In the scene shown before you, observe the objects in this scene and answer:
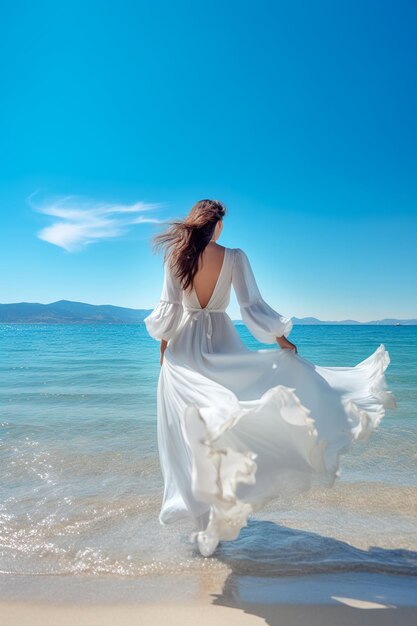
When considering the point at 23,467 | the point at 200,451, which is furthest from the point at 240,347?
the point at 23,467

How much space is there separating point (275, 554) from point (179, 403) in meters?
1.32

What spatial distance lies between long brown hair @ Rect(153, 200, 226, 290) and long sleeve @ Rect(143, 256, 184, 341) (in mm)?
75

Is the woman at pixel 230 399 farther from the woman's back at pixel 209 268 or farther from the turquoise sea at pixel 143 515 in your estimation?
the turquoise sea at pixel 143 515

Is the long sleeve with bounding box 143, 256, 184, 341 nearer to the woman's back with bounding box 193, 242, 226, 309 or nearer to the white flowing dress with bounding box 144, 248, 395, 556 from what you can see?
the white flowing dress with bounding box 144, 248, 395, 556

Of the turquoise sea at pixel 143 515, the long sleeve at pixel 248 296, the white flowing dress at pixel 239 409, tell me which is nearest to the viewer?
the white flowing dress at pixel 239 409

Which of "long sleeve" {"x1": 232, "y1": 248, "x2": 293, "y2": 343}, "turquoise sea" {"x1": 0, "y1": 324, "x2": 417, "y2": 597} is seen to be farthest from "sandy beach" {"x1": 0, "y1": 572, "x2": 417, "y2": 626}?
"long sleeve" {"x1": 232, "y1": 248, "x2": 293, "y2": 343}

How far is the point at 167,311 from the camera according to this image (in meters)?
3.91

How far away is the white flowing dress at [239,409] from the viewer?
2758 millimetres

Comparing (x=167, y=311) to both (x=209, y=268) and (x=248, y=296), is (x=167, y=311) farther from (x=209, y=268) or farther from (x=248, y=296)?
(x=248, y=296)

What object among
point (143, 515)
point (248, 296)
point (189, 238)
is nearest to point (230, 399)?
point (248, 296)

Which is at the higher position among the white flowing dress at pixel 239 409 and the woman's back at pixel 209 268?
the woman's back at pixel 209 268

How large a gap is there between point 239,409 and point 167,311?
126 cm

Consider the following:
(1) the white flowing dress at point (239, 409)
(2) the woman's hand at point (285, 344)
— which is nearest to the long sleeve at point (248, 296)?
(1) the white flowing dress at point (239, 409)

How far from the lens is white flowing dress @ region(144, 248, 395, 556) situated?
2758mm
